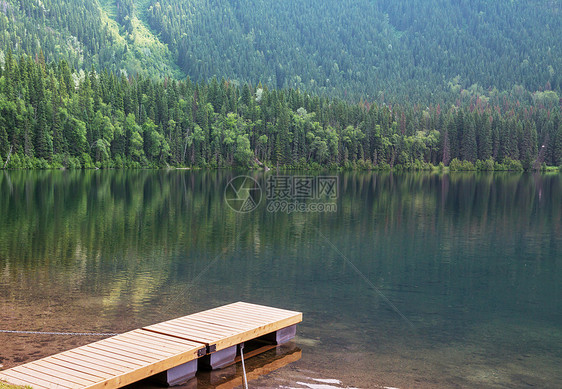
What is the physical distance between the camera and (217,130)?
525 feet

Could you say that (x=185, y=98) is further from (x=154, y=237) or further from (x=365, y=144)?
(x=154, y=237)

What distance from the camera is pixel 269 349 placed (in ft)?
46.6

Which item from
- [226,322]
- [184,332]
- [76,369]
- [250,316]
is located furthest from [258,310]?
[76,369]

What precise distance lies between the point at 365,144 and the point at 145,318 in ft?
547

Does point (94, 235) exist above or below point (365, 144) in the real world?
below

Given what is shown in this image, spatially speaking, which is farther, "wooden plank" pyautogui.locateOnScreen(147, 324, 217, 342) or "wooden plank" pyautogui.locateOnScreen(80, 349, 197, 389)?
"wooden plank" pyautogui.locateOnScreen(147, 324, 217, 342)

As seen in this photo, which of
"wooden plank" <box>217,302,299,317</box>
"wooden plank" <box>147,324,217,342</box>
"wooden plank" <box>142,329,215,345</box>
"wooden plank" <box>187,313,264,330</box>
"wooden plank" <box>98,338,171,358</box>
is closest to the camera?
"wooden plank" <box>98,338,171,358</box>

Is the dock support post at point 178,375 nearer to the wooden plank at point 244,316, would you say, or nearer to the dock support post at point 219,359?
the dock support post at point 219,359

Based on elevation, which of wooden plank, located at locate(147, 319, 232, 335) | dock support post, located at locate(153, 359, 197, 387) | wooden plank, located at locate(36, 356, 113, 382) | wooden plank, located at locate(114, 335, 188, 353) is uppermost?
wooden plank, located at locate(147, 319, 232, 335)

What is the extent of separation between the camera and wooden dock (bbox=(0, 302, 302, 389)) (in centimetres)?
1048

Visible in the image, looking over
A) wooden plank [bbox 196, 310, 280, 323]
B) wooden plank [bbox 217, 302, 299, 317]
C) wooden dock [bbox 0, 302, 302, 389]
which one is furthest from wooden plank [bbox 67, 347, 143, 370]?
wooden plank [bbox 217, 302, 299, 317]

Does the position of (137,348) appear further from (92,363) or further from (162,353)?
(92,363)

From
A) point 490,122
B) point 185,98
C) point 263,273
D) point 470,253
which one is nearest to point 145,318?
point 263,273

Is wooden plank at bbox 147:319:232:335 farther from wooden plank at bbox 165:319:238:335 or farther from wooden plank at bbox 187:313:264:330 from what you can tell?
wooden plank at bbox 187:313:264:330
